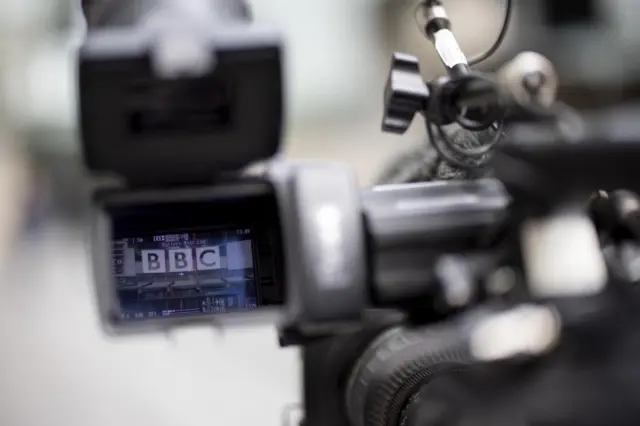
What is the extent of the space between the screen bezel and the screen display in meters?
0.02

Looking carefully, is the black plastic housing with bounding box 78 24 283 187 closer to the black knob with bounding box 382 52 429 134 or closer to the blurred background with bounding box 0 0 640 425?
→ the black knob with bounding box 382 52 429 134

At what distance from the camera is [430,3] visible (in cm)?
68

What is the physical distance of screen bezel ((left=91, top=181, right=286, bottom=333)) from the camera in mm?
534

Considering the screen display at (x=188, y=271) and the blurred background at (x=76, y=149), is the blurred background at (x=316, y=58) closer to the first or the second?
the blurred background at (x=76, y=149)

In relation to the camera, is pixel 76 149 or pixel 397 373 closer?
pixel 397 373

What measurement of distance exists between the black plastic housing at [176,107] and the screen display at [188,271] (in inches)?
2.3

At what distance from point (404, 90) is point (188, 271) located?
7.9 inches

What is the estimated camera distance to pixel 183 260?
585mm

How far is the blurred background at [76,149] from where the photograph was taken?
62.6 inches

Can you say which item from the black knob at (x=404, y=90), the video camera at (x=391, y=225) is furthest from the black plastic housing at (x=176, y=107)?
the black knob at (x=404, y=90)

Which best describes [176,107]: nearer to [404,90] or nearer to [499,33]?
[404,90]

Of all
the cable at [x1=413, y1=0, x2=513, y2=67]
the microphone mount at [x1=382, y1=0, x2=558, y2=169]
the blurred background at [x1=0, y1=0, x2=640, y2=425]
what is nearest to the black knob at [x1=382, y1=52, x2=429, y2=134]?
the microphone mount at [x1=382, y1=0, x2=558, y2=169]

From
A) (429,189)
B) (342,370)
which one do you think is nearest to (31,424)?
(342,370)

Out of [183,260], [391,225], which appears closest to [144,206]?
[183,260]
